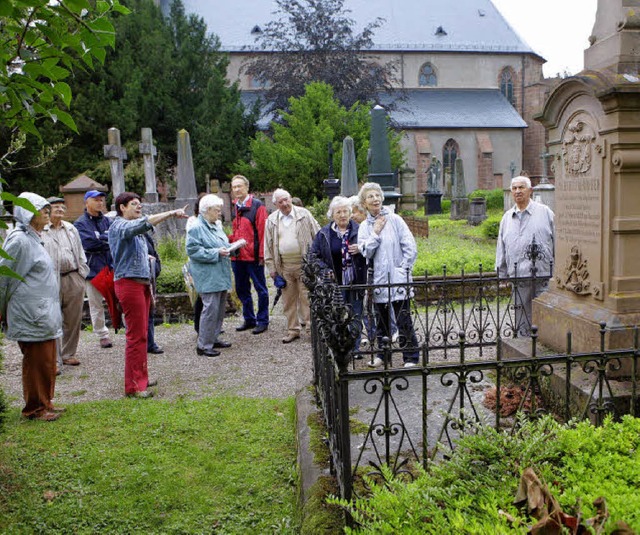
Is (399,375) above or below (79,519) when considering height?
above

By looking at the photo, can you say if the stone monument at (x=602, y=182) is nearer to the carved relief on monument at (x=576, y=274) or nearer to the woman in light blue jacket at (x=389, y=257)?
the carved relief on monument at (x=576, y=274)

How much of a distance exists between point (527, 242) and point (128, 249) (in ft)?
12.9

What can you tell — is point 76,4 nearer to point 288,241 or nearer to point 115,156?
point 288,241

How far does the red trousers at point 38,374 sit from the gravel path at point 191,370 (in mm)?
264

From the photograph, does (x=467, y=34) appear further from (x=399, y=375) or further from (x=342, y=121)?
(x=399, y=375)

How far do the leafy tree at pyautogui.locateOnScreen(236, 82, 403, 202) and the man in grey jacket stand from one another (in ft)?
53.9

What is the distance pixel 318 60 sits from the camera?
1331 inches

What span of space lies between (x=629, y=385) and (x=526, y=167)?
41078 mm

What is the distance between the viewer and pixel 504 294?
32.4 ft

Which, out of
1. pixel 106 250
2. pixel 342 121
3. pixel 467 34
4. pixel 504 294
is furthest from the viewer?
pixel 467 34

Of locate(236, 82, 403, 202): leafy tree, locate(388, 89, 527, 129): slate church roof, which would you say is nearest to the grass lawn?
locate(236, 82, 403, 202): leafy tree

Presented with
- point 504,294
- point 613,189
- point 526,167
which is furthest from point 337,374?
point 526,167

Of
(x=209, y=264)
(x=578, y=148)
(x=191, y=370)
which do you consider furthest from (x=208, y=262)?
(x=578, y=148)

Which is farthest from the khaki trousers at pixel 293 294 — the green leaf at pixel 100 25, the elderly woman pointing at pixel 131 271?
the green leaf at pixel 100 25
